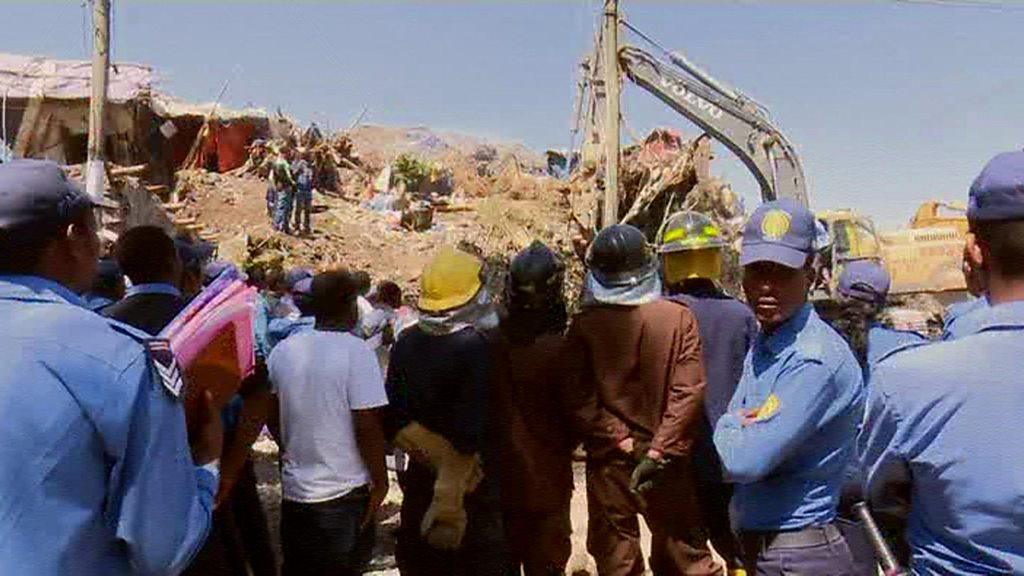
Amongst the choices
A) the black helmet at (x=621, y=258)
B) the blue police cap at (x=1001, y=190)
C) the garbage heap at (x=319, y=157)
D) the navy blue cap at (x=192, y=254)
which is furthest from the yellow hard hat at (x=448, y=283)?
the garbage heap at (x=319, y=157)

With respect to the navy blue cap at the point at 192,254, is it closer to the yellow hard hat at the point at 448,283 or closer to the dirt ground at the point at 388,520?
the yellow hard hat at the point at 448,283

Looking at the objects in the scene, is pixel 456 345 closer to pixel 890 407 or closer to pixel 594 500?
pixel 594 500

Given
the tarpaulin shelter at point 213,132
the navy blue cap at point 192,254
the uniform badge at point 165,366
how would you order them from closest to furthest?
the uniform badge at point 165,366 < the navy blue cap at point 192,254 < the tarpaulin shelter at point 213,132

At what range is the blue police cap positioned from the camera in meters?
1.64

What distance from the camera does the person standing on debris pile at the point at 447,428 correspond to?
3422 mm

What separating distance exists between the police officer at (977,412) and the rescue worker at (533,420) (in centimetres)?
214

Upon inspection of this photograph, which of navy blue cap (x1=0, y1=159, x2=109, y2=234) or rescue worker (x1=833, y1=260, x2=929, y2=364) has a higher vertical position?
navy blue cap (x1=0, y1=159, x2=109, y2=234)

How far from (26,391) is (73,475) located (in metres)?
0.16

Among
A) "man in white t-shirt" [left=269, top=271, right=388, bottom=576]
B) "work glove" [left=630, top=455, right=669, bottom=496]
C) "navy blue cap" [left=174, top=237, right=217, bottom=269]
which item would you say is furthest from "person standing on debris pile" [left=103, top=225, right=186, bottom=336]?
"work glove" [left=630, top=455, right=669, bottom=496]

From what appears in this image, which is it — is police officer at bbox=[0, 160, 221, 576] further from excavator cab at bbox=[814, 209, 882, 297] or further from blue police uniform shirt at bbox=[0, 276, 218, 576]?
excavator cab at bbox=[814, 209, 882, 297]

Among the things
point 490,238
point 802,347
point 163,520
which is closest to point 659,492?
point 802,347

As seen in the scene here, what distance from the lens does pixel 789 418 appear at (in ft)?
7.67

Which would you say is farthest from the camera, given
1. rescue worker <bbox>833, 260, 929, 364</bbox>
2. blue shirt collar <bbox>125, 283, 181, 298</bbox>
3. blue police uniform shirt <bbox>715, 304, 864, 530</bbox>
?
rescue worker <bbox>833, 260, 929, 364</bbox>

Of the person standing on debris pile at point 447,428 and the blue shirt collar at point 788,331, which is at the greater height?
the blue shirt collar at point 788,331
